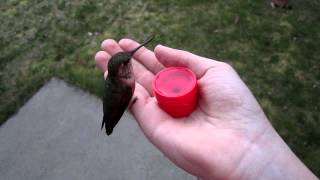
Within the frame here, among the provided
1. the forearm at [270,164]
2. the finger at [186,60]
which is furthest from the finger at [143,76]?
the forearm at [270,164]

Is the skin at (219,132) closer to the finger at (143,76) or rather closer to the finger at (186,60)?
the finger at (186,60)

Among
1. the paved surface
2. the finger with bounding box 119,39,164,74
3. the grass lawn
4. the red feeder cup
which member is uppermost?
the red feeder cup

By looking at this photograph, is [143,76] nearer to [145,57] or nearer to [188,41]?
[145,57]

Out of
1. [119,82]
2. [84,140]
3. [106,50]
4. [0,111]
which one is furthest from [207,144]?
[0,111]

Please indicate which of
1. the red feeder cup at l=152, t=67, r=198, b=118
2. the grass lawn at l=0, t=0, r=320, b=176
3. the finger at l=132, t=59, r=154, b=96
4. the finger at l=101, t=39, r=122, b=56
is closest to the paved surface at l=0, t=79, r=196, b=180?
the grass lawn at l=0, t=0, r=320, b=176

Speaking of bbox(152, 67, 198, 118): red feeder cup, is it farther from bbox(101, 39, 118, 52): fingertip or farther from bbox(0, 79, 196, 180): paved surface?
bbox(0, 79, 196, 180): paved surface

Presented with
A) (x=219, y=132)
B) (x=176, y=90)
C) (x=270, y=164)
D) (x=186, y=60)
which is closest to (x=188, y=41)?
(x=186, y=60)
